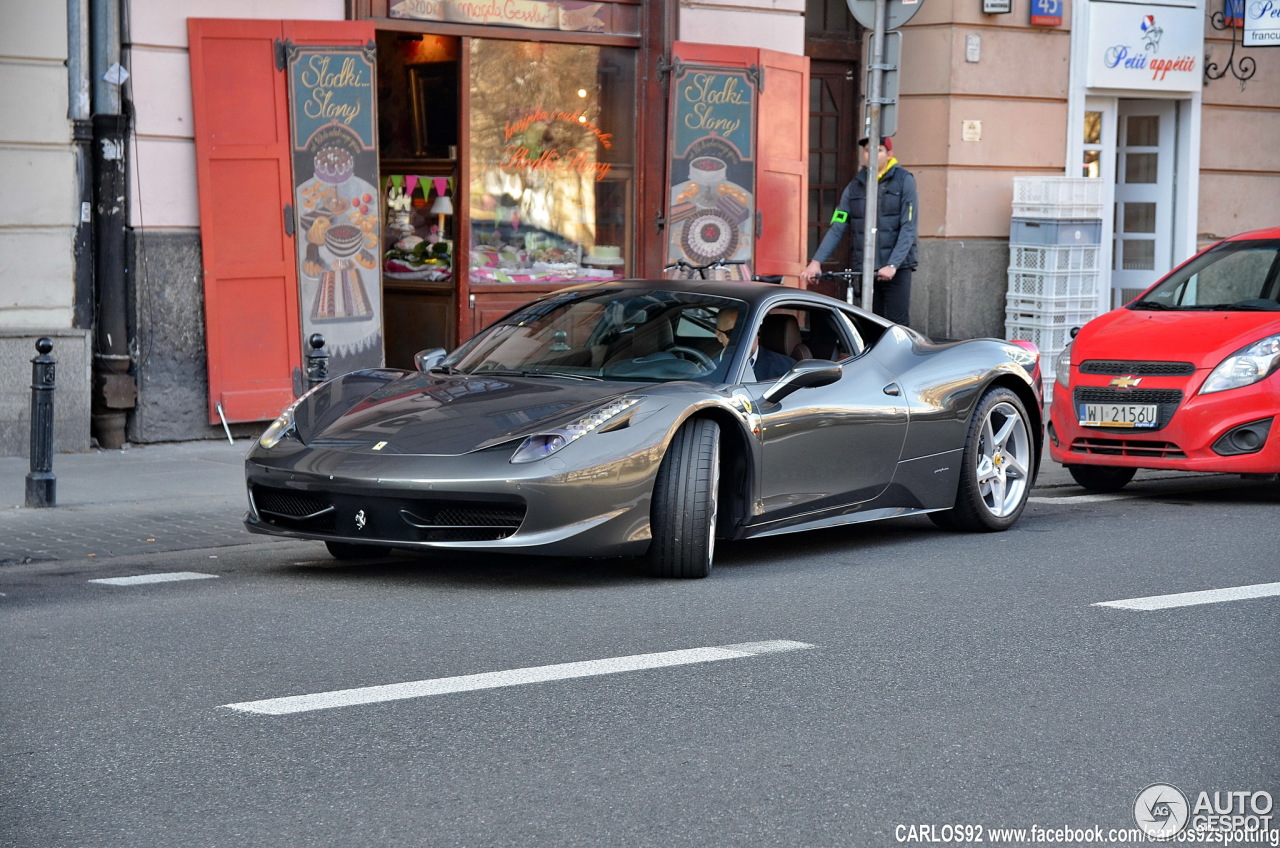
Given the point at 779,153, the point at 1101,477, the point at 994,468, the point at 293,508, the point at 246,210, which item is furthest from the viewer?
the point at 779,153

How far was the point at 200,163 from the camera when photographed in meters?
11.7

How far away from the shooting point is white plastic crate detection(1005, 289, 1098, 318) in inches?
645

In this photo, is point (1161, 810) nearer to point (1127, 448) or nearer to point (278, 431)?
point (278, 431)

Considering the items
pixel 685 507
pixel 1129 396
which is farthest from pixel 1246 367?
pixel 685 507

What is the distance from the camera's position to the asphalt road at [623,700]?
4094 mm

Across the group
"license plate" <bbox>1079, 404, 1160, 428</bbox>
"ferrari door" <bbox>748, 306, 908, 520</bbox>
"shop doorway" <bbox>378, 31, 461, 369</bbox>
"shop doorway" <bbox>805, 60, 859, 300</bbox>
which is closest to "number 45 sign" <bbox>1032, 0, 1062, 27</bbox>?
"shop doorway" <bbox>805, 60, 859, 300</bbox>

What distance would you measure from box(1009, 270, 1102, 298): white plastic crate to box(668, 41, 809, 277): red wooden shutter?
2939 millimetres

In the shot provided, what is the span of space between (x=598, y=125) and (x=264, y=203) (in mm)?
3137

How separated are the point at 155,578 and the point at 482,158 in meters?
6.73

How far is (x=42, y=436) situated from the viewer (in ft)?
30.2

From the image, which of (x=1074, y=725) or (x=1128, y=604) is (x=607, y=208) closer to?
(x=1128, y=604)

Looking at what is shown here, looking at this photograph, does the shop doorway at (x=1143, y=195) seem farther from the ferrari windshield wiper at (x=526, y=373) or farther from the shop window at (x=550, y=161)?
the ferrari windshield wiper at (x=526, y=373)

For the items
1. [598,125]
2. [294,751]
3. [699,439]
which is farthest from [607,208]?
[294,751]

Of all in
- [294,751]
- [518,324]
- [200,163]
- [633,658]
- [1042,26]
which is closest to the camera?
[294,751]
